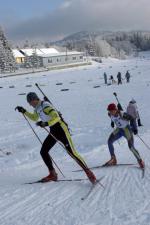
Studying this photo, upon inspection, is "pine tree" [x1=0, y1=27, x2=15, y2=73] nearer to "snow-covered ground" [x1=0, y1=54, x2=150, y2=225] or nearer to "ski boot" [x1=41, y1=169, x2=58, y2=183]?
"snow-covered ground" [x1=0, y1=54, x2=150, y2=225]

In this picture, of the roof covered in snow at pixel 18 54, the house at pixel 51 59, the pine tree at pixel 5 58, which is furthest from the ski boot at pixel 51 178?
the roof covered in snow at pixel 18 54

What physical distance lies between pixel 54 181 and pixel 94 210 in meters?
1.92

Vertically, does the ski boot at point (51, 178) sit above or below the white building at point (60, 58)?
above

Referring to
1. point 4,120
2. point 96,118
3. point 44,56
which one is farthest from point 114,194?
point 44,56

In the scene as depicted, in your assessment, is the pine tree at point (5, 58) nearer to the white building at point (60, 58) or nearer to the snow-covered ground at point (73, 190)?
the white building at point (60, 58)

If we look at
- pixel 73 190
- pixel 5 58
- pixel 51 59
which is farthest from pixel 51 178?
pixel 51 59

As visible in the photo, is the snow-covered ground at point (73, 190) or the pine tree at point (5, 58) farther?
the pine tree at point (5, 58)

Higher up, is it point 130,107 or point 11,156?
point 130,107

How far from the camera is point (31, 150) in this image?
44.6 feet

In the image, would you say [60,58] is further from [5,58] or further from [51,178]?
[51,178]

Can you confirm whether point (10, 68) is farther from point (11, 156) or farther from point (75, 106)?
point (11, 156)

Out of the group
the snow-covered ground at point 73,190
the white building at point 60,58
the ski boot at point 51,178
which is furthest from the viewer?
the white building at point 60,58

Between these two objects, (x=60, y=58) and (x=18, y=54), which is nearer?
(x=60, y=58)

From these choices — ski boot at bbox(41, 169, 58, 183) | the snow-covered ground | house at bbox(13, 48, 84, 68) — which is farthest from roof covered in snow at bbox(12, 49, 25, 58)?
ski boot at bbox(41, 169, 58, 183)
